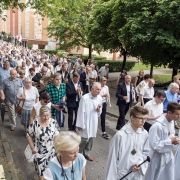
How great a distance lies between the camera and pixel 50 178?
2.70 m

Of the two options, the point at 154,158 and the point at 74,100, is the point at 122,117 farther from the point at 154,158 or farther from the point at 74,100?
the point at 154,158

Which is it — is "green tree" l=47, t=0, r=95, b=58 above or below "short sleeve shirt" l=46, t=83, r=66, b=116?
above

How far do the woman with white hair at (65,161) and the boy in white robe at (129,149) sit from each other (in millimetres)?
641

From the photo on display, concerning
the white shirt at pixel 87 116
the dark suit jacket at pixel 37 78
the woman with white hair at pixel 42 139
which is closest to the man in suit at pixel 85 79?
the dark suit jacket at pixel 37 78

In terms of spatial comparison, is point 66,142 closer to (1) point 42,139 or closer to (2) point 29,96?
(1) point 42,139

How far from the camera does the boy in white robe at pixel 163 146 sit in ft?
12.4

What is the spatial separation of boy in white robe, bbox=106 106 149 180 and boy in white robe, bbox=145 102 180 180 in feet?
1.28

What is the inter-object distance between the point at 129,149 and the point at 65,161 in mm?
998

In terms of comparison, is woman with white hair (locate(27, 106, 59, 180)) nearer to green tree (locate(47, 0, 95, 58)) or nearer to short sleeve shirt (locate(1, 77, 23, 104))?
short sleeve shirt (locate(1, 77, 23, 104))

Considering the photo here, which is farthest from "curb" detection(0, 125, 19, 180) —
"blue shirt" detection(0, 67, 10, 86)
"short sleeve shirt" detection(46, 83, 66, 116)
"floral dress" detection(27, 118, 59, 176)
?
"blue shirt" detection(0, 67, 10, 86)

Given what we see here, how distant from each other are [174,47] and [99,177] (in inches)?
373

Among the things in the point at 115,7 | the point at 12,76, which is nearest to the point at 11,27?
the point at 115,7

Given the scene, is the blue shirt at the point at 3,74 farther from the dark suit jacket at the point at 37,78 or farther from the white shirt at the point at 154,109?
the white shirt at the point at 154,109

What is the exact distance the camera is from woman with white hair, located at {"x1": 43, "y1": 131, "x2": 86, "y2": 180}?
269cm
